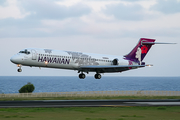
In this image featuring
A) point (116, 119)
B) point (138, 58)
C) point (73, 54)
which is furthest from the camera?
point (138, 58)

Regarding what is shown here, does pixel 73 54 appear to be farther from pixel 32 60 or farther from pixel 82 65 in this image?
pixel 32 60

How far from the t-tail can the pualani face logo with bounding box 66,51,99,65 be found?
10.5 metres

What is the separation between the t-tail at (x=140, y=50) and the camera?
5606 centimetres

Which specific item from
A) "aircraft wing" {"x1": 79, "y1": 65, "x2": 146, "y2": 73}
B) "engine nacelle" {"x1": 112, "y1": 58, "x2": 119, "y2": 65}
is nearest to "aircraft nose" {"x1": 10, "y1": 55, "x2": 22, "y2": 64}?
"aircraft wing" {"x1": 79, "y1": 65, "x2": 146, "y2": 73}

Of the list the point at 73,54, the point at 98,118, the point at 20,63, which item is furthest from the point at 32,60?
the point at 98,118

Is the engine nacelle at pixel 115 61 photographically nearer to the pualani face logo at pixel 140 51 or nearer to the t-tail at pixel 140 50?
the t-tail at pixel 140 50

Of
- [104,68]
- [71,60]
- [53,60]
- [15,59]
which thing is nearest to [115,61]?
[104,68]

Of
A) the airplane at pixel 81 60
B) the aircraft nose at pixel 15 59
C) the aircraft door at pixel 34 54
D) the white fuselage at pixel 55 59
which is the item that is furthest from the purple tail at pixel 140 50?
the aircraft nose at pixel 15 59

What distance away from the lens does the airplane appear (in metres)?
41.8

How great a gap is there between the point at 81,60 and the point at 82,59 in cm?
26

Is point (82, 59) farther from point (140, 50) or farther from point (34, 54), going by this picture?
point (140, 50)

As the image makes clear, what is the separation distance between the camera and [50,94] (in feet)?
210

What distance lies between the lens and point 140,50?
56875 millimetres

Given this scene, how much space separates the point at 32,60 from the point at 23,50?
2098mm
